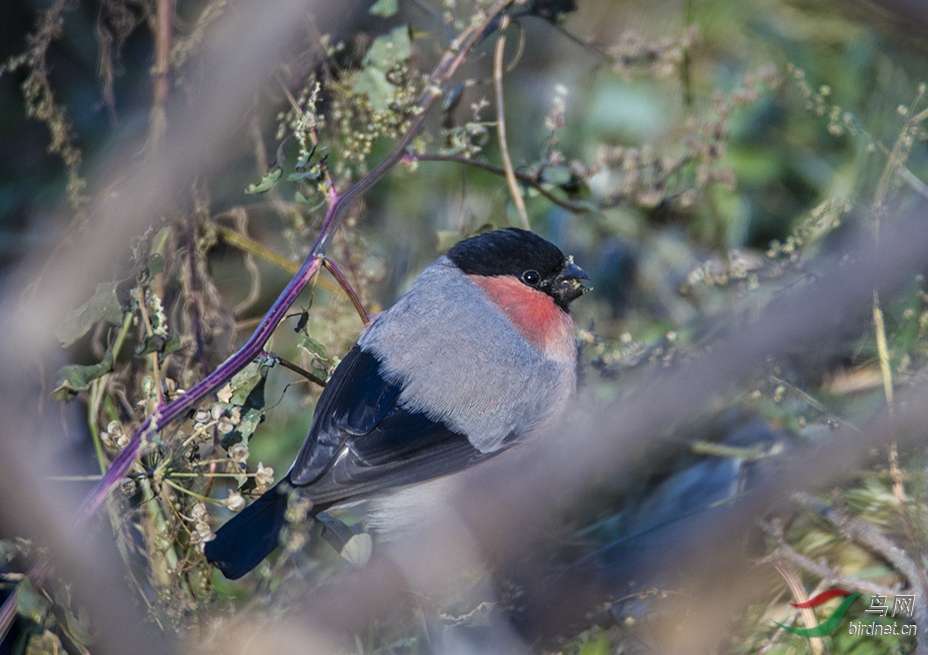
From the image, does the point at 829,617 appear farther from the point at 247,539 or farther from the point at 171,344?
the point at 171,344

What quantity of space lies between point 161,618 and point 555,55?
285 cm

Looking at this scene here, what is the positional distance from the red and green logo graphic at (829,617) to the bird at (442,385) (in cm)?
69

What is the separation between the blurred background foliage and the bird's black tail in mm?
43

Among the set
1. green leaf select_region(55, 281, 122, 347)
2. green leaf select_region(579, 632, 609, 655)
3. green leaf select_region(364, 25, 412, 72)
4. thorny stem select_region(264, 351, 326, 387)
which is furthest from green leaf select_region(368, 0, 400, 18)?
green leaf select_region(579, 632, 609, 655)

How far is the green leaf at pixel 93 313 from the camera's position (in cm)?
156

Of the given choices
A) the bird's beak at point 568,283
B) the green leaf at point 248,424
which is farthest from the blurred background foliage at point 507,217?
the bird's beak at point 568,283

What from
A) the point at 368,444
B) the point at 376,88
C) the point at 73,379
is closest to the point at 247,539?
the point at 368,444

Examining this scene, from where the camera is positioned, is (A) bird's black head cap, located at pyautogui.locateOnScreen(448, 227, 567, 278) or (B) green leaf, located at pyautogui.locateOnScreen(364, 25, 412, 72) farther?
(B) green leaf, located at pyautogui.locateOnScreen(364, 25, 412, 72)

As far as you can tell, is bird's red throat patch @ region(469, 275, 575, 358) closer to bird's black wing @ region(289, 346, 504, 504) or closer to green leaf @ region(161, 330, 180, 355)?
bird's black wing @ region(289, 346, 504, 504)

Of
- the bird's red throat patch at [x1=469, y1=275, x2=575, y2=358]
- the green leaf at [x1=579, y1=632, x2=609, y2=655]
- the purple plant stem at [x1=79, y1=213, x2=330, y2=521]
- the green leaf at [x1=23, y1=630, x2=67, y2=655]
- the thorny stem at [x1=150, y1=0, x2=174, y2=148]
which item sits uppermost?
the thorny stem at [x1=150, y1=0, x2=174, y2=148]

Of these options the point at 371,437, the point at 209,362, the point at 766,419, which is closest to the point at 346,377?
the point at 371,437

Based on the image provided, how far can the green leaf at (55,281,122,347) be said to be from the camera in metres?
1.56

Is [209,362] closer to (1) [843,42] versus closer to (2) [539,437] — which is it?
(2) [539,437]

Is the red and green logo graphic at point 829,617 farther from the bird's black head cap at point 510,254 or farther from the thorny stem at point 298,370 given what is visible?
the thorny stem at point 298,370
